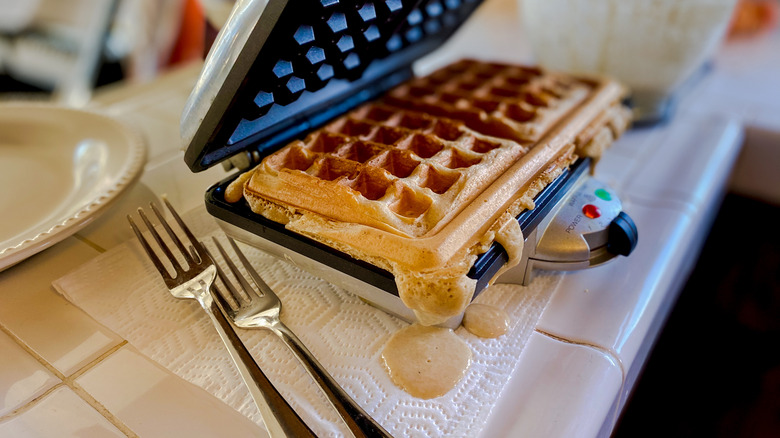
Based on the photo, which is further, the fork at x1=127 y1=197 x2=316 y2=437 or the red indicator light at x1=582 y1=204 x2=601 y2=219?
the red indicator light at x1=582 y1=204 x2=601 y2=219

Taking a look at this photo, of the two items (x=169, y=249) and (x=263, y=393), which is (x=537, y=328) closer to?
(x=263, y=393)

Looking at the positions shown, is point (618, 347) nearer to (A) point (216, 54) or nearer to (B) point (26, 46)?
(A) point (216, 54)

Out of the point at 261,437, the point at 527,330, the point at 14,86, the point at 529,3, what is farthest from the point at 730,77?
the point at 14,86

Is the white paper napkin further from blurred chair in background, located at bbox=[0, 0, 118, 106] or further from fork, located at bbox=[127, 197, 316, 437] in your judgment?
blurred chair in background, located at bbox=[0, 0, 118, 106]

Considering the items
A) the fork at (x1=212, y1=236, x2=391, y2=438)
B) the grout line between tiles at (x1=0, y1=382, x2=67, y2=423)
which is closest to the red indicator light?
the fork at (x1=212, y1=236, x2=391, y2=438)

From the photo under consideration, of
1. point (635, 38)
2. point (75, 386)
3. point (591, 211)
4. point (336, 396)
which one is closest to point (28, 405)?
point (75, 386)

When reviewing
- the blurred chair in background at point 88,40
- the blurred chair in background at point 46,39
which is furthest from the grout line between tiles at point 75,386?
the blurred chair in background at point 46,39

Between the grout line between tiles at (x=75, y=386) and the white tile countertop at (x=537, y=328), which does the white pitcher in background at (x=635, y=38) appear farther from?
the grout line between tiles at (x=75, y=386)
